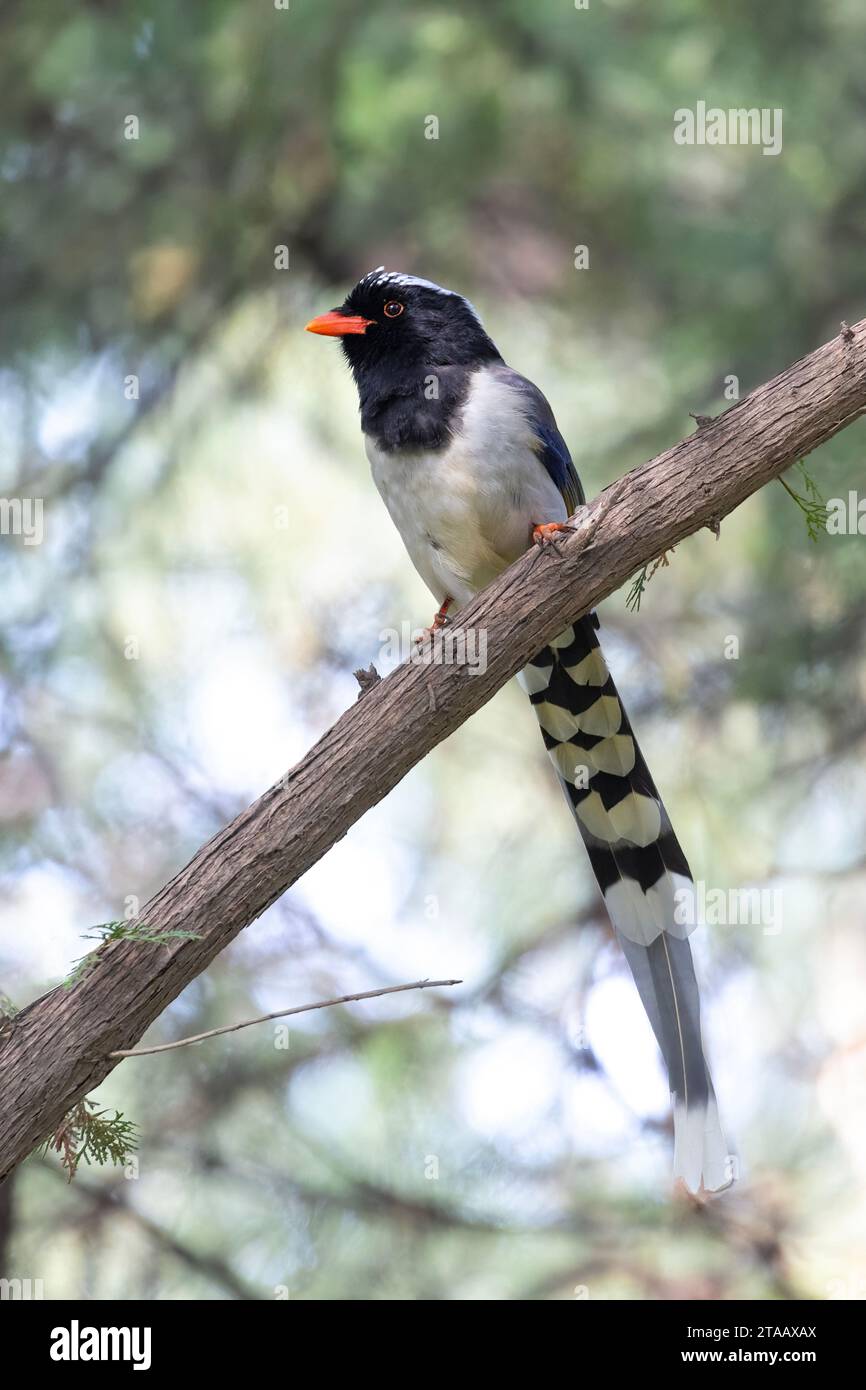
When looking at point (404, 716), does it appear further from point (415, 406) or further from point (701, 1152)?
point (701, 1152)

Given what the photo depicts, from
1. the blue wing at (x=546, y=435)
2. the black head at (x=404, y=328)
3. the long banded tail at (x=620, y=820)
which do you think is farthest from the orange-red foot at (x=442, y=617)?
the black head at (x=404, y=328)

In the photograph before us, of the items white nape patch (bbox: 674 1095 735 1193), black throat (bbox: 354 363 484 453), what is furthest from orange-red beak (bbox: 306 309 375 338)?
white nape patch (bbox: 674 1095 735 1193)

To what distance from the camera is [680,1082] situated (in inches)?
121

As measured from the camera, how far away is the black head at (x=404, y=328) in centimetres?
330

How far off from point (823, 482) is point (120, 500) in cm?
227

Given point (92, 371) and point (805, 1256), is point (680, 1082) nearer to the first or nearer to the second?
point (805, 1256)

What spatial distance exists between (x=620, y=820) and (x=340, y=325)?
1384mm

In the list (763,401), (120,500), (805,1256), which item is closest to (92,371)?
(120,500)

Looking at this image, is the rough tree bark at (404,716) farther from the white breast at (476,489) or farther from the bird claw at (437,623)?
the white breast at (476,489)

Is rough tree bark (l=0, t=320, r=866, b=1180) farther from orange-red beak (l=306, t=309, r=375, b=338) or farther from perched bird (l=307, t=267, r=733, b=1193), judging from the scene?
orange-red beak (l=306, t=309, r=375, b=338)

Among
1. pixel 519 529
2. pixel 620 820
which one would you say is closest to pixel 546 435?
pixel 519 529

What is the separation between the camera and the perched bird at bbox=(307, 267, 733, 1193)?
3.12 meters

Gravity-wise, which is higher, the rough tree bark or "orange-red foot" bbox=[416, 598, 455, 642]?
"orange-red foot" bbox=[416, 598, 455, 642]

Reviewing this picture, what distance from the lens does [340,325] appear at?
3414 millimetres
